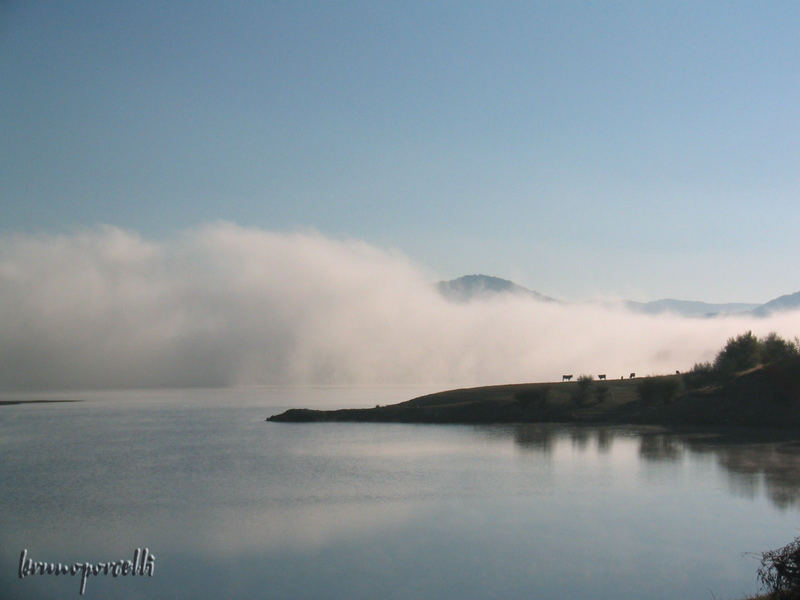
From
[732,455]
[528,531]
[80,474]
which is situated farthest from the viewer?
[732,455]

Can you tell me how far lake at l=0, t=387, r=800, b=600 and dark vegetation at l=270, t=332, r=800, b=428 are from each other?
710 inches

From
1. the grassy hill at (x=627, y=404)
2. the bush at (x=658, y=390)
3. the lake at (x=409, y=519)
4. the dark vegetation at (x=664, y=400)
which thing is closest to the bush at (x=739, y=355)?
the dark vegetation at (x=664, y=400)

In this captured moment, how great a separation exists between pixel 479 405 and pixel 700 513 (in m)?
60.0

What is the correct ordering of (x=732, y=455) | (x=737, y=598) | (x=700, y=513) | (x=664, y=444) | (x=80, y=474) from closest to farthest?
(x=737, y=598) < (x=700, y=513) < (x=80, y=474) < (x=732, y=455) < (x=664, y=444)

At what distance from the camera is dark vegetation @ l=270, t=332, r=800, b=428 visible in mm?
74000

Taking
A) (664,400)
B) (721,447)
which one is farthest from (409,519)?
(664,400)

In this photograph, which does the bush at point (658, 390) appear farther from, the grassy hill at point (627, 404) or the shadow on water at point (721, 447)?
the shadow on water at point (721, 447)

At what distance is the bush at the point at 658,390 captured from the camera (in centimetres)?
8250

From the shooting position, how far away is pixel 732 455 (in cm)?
4919

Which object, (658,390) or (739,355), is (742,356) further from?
(658,390)

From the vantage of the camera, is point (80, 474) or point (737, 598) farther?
point (80, 474)

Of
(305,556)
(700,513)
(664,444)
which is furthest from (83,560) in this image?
(664,444)

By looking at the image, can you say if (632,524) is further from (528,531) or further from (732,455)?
(732,455)

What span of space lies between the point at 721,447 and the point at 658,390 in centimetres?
2922
